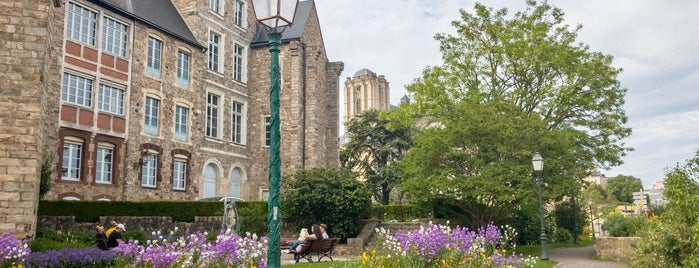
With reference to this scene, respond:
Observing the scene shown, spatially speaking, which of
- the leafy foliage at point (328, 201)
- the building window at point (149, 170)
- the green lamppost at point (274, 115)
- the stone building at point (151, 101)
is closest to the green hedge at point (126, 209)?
the stone building at point (151, 101)

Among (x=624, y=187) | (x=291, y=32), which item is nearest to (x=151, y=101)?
(x=291, y=32)

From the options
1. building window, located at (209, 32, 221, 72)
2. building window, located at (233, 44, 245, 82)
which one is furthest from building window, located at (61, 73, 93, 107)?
building window, located at (233, 44, 245, 82)

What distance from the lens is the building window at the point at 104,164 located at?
20547 millimetres

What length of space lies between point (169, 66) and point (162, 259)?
59.3ft

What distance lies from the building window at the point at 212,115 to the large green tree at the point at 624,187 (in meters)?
74.7

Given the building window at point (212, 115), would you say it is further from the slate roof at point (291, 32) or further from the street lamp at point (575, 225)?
the street lamp at point (575, 225)

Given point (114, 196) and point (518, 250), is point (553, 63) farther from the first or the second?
point (114, 196)

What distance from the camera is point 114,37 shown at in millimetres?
21641

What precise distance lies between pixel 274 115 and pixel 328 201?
44.7 ft

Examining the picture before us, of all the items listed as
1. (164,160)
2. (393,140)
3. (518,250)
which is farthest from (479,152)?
(393,140)

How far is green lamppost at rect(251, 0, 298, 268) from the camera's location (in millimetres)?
5770

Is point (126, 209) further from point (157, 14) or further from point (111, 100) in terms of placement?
point (157, 14)

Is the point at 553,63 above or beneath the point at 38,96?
above

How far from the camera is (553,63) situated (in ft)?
75.7
